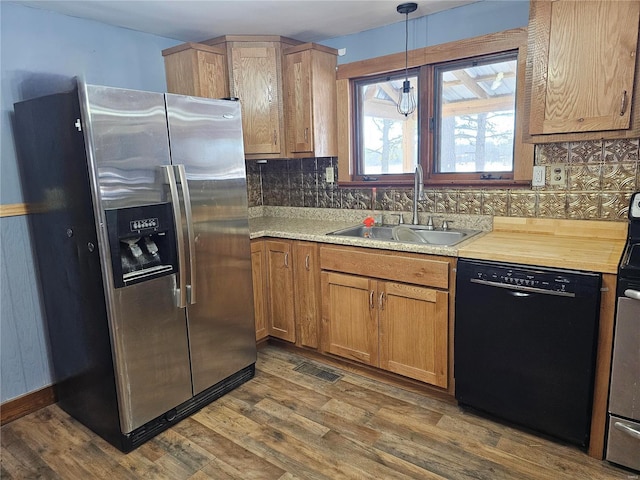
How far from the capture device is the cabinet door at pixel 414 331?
7.15 ft

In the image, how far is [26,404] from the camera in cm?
230

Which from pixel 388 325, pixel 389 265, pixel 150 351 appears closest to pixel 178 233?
pixel 150 351

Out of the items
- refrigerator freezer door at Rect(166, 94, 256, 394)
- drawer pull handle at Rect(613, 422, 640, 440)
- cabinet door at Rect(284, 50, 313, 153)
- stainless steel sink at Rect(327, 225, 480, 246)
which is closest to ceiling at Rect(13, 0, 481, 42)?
cabinet door at Rect(284, 50, 313, 153)

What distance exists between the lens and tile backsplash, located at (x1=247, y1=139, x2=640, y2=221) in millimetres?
2104

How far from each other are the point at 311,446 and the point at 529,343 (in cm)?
111

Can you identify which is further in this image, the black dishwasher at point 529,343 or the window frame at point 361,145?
the window frame at point 361,145

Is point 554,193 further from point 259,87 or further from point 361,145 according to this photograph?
point 259,87

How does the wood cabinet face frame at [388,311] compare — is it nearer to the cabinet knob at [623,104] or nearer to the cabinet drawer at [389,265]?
the cabinet drawer at [389,265]

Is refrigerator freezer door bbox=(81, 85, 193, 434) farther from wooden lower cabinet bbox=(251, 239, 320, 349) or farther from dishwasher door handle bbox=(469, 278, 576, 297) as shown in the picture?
dishwasher door handle bbox=(469, 278, 576, 297)

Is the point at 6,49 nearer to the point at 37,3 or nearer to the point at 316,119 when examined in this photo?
the point at 37,3

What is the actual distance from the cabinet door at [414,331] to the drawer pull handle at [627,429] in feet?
2.43

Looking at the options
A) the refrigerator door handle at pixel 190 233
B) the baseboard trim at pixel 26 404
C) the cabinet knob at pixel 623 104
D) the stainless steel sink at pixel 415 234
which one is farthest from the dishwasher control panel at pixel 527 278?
the baseboard trim at pixel 26 404

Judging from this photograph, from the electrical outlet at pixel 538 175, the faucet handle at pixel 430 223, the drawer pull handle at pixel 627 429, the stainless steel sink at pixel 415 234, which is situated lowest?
the drawer pull handle at pixel 627 429

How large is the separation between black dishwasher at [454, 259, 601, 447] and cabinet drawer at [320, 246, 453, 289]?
13 centimetres
